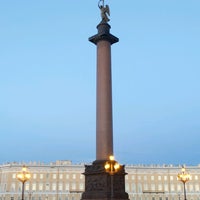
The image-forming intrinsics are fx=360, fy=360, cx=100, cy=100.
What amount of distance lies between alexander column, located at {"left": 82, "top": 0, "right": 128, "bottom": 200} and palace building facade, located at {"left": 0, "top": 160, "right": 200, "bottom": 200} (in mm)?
75852

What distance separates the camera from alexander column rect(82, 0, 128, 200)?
2103 cm

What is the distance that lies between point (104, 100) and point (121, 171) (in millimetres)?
4566

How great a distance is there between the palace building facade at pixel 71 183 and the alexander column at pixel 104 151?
249ft

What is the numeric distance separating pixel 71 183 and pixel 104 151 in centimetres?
7800

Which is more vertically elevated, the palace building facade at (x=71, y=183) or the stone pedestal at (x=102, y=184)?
the palace building facade at (x=71, y=183)

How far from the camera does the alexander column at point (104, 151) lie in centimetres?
2103

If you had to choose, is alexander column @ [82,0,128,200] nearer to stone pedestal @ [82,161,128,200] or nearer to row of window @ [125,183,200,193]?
stone pedestal @ [82,161,128,200]

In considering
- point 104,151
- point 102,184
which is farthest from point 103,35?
point 102,184

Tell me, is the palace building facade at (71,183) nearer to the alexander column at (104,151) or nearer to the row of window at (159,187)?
the row of window at (159,187)

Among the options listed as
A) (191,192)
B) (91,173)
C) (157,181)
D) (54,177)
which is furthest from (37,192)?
(91,173)

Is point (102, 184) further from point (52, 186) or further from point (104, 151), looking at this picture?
point (52, 186)

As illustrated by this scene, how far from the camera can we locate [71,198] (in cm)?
9725

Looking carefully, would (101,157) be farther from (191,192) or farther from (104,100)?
(191,192)

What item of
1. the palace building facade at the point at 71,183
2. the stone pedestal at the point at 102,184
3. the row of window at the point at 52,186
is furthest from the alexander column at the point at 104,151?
the row of window at the point at 52,186
